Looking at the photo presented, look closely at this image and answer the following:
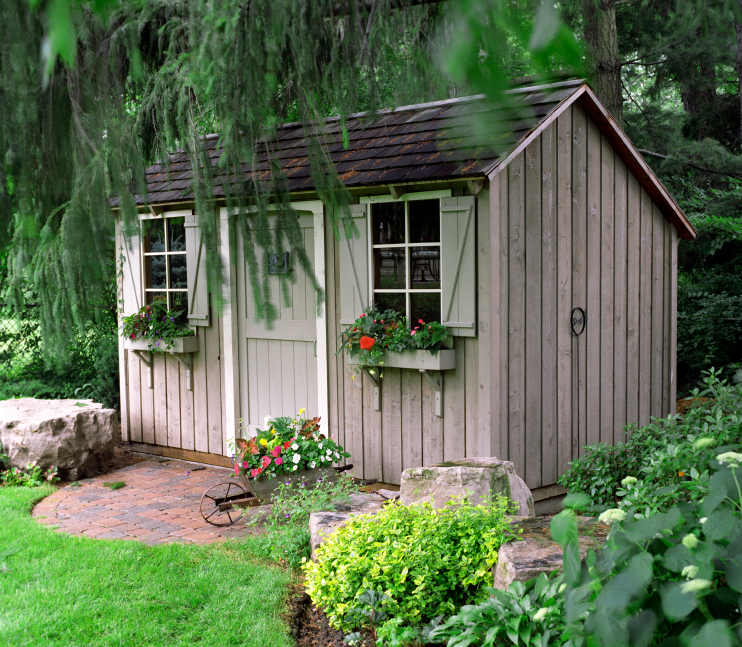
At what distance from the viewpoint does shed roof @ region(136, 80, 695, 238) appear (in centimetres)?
532

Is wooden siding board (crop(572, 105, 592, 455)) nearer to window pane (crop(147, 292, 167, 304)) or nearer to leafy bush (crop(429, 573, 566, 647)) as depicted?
leafy bush (crop(429, 573, 566, 647))

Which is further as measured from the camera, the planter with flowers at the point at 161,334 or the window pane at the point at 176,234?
the window pane at the point at 176,234

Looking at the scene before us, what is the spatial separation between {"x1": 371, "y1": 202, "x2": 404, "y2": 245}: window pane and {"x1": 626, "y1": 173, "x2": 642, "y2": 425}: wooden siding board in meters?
2.24

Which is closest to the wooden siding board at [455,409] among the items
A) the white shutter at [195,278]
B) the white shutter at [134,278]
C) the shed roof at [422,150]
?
the shed roof at [422,150]

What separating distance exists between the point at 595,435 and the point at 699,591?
15.3 feet

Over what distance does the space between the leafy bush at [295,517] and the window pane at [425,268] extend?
5.23ft

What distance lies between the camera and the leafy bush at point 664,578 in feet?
6.45

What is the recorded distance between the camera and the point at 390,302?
6.02 m

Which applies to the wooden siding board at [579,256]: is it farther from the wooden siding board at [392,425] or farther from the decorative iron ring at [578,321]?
the wooden siding board at [392,425]

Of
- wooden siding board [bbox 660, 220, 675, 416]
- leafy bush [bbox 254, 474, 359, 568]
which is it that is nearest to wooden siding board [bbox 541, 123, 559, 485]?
leafy bush [bbox 254, 474, 359, 568]

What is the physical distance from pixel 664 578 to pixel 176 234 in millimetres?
6326

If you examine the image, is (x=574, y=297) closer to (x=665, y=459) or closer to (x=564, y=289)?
(x=564, y=289)

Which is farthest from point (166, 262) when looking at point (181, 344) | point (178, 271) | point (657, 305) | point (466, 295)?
point (657, 305)

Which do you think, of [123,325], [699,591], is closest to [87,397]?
[123,325]
